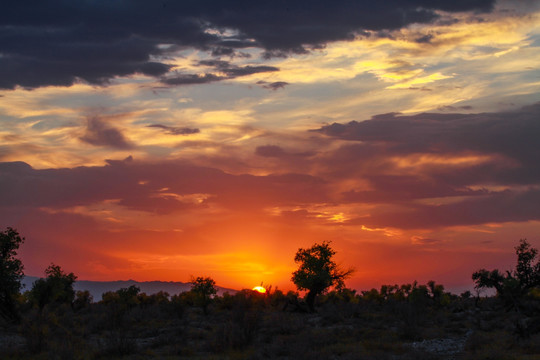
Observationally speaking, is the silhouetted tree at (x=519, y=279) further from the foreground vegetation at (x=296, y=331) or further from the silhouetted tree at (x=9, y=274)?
the silhouetted tree at (x=9, y=274)

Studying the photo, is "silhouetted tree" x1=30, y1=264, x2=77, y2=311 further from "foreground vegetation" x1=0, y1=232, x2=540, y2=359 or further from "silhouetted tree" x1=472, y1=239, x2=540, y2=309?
"silhouetted tree" x1=472, y1=239, x2=540, y2=309

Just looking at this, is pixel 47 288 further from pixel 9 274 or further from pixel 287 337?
pixel 287 337

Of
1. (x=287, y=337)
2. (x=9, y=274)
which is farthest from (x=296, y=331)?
(x=9, y=274)

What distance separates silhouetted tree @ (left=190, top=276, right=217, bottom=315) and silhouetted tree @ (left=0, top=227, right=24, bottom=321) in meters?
20.3

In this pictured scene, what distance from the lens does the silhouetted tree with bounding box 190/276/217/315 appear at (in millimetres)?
60000

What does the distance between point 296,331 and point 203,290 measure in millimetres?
25687

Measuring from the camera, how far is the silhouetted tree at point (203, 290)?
60000 millimetres

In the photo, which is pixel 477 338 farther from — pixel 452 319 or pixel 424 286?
pixel 424 286

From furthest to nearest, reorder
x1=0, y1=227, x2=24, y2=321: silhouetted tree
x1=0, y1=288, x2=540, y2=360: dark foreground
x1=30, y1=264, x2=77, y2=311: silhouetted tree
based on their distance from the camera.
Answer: x1=30, y1=264, x2=77, y2=311: silhouetted tree
x1=0, y1=227, x2=24, y2=321: silhouetted tree
x1=0, y1=288, x2=540, y2=360: dark foreground

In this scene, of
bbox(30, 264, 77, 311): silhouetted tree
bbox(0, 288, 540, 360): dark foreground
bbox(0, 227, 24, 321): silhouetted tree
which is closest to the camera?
bbox(0, 288, 540, 360): dark foreground

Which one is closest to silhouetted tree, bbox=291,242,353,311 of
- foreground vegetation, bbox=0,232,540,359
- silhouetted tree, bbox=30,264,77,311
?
foreground vegetation, bbox=0,232,540,359

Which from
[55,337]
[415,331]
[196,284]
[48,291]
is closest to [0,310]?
[48,291]

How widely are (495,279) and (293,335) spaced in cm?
2771

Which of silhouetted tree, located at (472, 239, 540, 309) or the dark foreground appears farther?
silhouetted tree, located at (472, 239, 540, 309)
